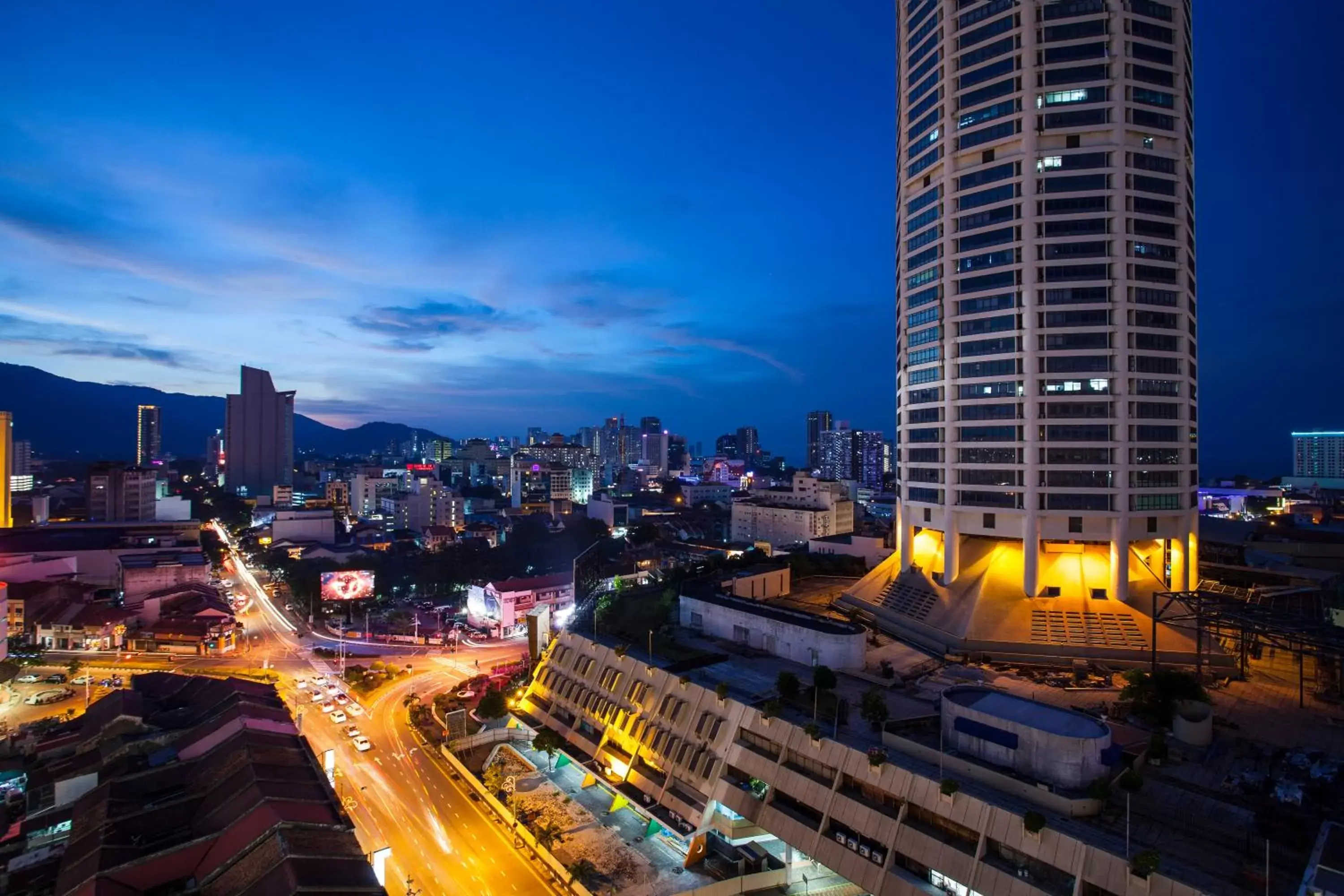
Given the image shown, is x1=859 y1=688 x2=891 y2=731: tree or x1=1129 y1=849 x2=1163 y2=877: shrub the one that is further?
x1=859 y1=688 x2=891 y2=731: tree

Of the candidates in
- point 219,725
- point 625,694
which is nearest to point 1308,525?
point 625,694

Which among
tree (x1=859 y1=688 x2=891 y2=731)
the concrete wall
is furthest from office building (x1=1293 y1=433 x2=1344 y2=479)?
tree (x1=859 y1=688 x2=891 y2=731)

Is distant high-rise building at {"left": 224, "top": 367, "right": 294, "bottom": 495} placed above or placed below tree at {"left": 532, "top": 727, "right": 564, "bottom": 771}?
above

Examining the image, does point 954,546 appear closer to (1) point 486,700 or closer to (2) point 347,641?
(1) point 486,700

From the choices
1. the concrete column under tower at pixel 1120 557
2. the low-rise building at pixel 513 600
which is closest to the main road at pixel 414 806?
the low-rise building at pixel 513 600

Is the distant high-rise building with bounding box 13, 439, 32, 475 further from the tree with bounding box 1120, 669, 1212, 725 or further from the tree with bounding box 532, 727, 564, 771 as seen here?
the tree with bounding box 1120, 669, 1212, 725

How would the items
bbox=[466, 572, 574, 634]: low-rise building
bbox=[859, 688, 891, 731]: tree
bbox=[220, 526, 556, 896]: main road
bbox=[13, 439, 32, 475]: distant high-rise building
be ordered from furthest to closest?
bbox=[13, 439, 32, 475]: distant high-rise building < bbox=[466, 572, 574, 634]: low-rise building < bbox=[220, 526, 556, 896]: main road < bbox=[859, 688, 891, 731]: tree
